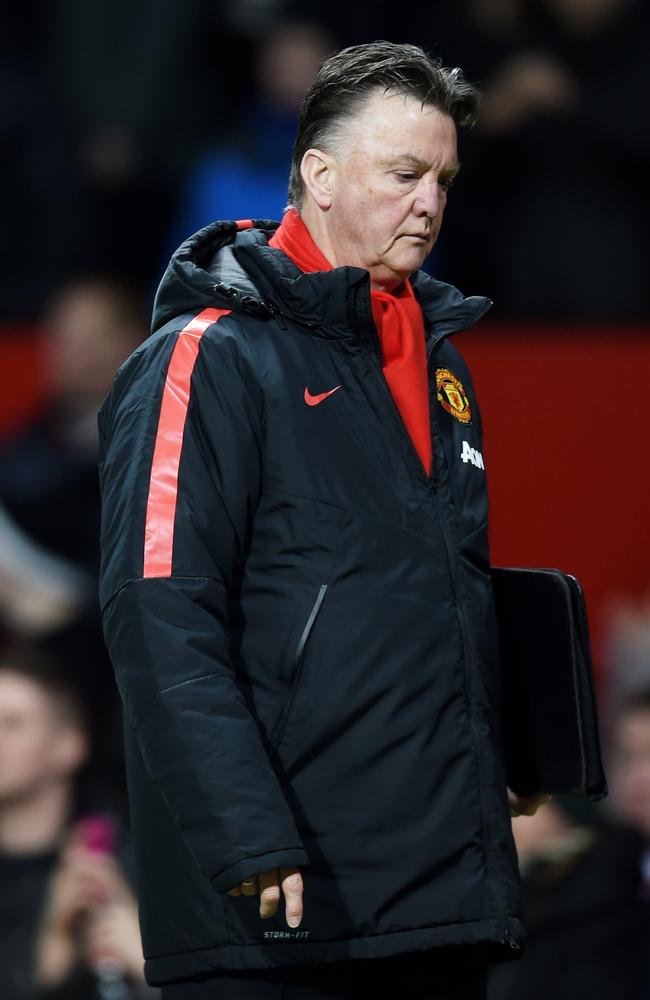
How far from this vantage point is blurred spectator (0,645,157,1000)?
11.8ft

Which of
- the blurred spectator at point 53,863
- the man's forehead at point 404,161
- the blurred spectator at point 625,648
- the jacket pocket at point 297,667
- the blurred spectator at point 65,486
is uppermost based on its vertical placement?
the man's forehead at point 404,161

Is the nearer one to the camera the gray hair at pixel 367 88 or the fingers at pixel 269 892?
the fingers at pixel 269 892

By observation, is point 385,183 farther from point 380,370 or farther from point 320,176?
point 380,370

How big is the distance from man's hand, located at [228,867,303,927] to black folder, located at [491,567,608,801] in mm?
537

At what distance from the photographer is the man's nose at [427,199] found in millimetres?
2166

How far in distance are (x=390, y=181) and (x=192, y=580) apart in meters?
0.56

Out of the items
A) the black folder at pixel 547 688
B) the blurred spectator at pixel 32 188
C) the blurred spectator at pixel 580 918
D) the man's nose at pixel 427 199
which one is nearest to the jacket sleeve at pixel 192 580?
the man's nose at pixel 427 199

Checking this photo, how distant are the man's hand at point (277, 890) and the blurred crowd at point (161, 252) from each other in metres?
1.73

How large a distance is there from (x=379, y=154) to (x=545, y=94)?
2.71 m

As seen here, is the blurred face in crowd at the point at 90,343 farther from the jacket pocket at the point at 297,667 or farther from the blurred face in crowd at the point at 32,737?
the jacket pocket at the point at 297,667

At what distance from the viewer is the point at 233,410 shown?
204cm

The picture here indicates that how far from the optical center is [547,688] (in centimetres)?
233

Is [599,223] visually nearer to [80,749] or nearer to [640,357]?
[640,357]

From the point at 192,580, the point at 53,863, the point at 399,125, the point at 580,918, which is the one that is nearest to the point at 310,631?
the point at 192,580
